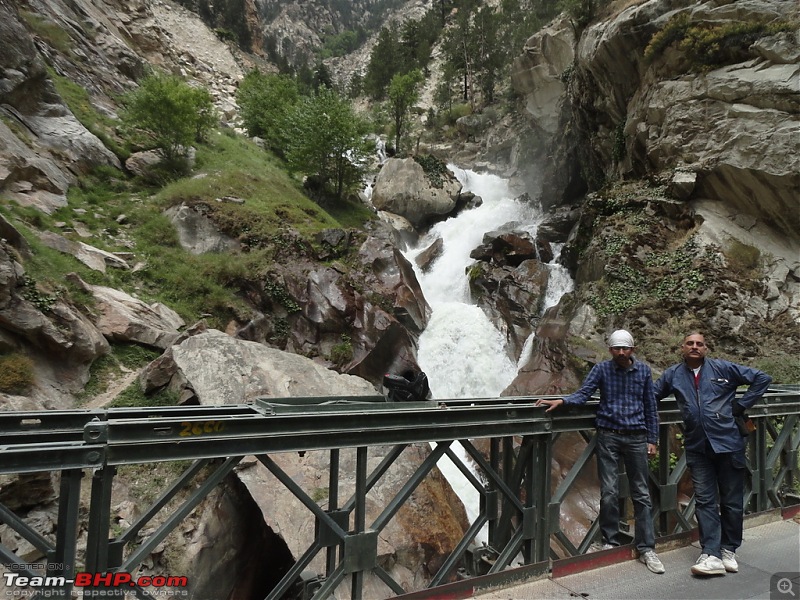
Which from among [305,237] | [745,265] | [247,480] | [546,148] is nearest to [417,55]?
[546,148]

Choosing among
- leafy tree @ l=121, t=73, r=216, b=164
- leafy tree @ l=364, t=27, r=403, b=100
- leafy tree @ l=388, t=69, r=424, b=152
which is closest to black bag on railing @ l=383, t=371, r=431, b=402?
leafy tree @ l=121, t=73, r=216, b=164

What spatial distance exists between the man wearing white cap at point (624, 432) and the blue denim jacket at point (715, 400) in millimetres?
294

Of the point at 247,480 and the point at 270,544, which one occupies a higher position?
the point at 247,480

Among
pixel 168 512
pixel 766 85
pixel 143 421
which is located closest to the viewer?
pixel 143 421

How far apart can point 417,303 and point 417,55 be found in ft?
144

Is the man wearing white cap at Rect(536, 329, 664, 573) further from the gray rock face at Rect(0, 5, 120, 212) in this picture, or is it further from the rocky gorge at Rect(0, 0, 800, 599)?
the gray rock face at Rect(0, 5, 120, 212)

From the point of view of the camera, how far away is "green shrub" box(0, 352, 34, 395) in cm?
648

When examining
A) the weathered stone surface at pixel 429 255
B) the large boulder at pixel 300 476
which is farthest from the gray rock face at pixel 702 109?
the large boulder at pixel 300 476

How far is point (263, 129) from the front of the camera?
27.1 meters

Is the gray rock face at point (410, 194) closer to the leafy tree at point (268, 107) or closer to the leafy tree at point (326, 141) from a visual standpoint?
the leafy tree at point (326, 141)

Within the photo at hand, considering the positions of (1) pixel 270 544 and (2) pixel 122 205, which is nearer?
(1) pixel 270 544

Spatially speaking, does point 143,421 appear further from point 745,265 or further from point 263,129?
point 263,129

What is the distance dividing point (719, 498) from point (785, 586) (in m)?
0.68

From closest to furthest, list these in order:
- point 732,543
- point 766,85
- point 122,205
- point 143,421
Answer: point 143,421 → point 732,543 → point 766,85 → point 122,205
